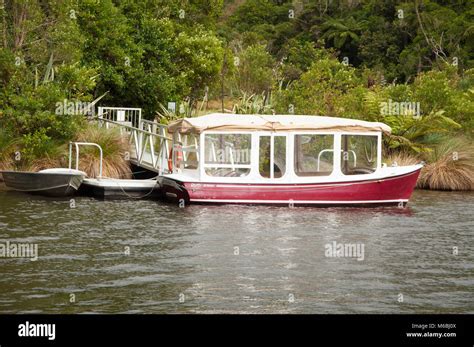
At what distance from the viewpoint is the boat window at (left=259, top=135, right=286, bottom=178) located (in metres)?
27.6

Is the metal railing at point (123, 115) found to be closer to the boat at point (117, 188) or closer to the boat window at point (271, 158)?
the boat at point (117, 188)

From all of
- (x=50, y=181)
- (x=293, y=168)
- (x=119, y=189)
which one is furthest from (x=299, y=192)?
(x=50, y=181)

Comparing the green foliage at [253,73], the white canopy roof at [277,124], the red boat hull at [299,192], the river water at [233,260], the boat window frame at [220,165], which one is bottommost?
the river water at [233,260]

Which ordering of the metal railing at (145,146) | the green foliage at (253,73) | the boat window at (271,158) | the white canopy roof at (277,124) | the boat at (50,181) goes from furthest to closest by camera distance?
the green foliage at (253,73), the metal railing at (145,146), the boat at (50,181), the boat window at (271,158), the white canopy roof at (277,124)

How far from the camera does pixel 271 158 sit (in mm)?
27641

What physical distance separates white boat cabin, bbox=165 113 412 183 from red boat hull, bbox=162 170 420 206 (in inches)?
6.7

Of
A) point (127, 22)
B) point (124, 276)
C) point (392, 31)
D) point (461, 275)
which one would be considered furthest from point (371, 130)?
point (392, 31)

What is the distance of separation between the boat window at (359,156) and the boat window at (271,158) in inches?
64.6

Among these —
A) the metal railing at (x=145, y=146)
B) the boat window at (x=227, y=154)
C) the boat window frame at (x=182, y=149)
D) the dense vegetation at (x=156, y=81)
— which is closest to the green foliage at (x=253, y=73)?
the dense vegetation at (x=156, y=81)

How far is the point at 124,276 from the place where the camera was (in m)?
17.3

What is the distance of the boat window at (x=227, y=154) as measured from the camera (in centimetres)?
2769

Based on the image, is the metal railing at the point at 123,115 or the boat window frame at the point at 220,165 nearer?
the boat window frame at the point at 220,165

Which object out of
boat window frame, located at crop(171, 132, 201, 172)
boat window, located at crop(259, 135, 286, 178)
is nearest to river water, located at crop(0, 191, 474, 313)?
boat window, located at crop(259, 135, 286, 178)

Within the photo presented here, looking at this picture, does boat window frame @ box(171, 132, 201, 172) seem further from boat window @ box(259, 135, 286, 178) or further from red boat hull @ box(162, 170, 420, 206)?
boat window @ box(259, 135, 286, 178)
